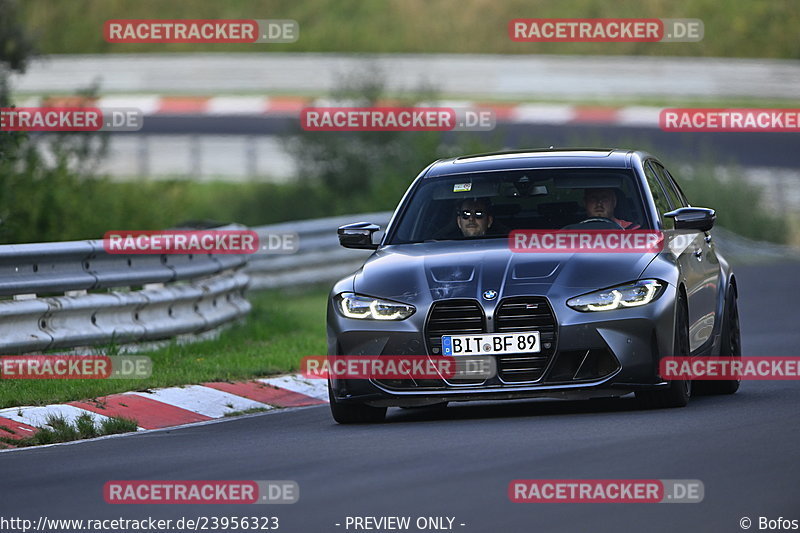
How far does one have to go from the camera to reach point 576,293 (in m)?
9.41

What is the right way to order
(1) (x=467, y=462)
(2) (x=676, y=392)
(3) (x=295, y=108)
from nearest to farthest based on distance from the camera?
1. (1) (x=467, y=462)
2. (2) (x=676, y=392)
3. (3) (x=295, y=108)

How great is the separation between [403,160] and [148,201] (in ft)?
18.9

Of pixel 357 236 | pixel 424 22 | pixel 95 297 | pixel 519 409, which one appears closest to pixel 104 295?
pixel 95 297

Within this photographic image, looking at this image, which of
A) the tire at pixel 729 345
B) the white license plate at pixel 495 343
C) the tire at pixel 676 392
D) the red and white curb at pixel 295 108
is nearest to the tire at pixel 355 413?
the white license plate at pixel 495 343

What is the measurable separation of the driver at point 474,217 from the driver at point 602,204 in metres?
0.59

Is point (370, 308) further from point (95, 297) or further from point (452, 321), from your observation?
point (95, 297)

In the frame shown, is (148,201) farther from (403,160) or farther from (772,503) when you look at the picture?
(772,503)

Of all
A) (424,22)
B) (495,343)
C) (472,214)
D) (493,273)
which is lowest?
(495,343)

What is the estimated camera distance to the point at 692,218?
10.2m

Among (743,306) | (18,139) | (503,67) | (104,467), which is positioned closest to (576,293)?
(104,467)

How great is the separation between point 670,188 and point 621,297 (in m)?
2.43

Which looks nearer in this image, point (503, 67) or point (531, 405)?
point (531, 405)

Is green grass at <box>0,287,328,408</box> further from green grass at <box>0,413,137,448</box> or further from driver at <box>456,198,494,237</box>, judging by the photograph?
driver at <box>456,198,494,237</box>

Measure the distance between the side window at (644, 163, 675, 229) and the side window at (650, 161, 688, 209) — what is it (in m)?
0.23
